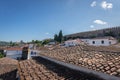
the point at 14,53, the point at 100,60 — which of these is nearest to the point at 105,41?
the point at 14,53

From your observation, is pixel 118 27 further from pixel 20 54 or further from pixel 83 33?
pixel 20 54

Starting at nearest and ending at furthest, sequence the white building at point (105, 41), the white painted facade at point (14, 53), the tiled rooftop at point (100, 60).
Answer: the tiled rooftop at point (100, 60)
the white building at point (105, 41)
the white painted facade at point (14, 53)

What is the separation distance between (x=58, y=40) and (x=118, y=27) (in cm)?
3332

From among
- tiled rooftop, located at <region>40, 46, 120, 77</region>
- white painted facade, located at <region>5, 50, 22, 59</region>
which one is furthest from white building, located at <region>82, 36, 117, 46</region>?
tiled rooftop, located at <region>40, 46, 120, 77</region>

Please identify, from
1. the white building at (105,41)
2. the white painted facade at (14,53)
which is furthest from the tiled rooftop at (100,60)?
the white painted facade at (14,53)

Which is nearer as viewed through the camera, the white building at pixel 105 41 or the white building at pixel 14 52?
the white building at pixel 105 41

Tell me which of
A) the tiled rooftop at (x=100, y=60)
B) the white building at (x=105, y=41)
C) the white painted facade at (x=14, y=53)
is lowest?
the white painted facade at (x=14, y=53)

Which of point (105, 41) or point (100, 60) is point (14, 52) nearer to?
point (105, 41)

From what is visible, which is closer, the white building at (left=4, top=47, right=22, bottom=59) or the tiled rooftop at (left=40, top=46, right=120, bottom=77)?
the tiled rooftop at (left=40, top=46, right=120, bottom=77)

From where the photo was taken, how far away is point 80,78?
6219 mm

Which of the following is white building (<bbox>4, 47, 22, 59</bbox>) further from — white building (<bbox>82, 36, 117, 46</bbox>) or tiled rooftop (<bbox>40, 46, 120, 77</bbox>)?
tiled rooftop (<bbox>40, 46, 120, 77</bbox>)

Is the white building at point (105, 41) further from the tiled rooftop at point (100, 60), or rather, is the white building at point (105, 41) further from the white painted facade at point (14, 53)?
the tiled rooftop at point (100, 60)

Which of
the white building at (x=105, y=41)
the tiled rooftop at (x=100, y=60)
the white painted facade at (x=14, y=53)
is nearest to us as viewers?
the tiled rooftop at (x=100, y=60)

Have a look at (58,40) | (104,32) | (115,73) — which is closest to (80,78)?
(115,73)
